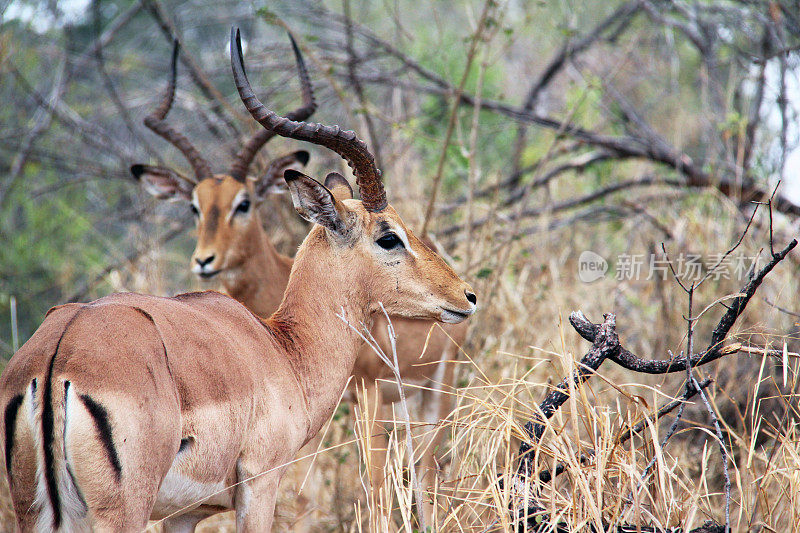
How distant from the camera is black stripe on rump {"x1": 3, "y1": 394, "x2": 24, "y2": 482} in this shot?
7.14 ft

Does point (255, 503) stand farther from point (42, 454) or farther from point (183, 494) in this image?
point (42, 454)

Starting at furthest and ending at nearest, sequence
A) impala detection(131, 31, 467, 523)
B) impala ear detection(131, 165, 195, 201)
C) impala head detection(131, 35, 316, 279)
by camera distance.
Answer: impala ear detection(131, 165, 195, 201), impala head detection(131, 35, 316, 279), impala detection(131, 31, 467, 523)

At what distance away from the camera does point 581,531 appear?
107 inches

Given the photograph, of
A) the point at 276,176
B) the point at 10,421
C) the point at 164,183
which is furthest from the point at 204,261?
the point at 10,421

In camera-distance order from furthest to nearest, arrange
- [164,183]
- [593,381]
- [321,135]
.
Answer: [164,183], [593,381], [321,135]

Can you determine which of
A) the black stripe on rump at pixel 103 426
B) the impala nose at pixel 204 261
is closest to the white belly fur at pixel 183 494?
the black stripe on rump at pixel 103 426

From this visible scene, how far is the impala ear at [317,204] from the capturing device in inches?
129

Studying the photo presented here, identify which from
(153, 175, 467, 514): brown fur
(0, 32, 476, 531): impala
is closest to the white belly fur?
(0, 32, 476, 531): impala

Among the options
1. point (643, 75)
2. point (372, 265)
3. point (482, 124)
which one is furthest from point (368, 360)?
point (643, 75)

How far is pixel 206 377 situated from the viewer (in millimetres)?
2578

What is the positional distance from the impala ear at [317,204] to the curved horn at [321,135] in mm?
165

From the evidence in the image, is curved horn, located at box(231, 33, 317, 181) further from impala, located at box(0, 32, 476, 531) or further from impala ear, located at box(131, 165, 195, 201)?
impala, located at box(0, 32, 476, 531)

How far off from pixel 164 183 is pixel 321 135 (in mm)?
3225

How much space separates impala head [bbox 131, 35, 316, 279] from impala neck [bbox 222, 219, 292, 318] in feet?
0.11
